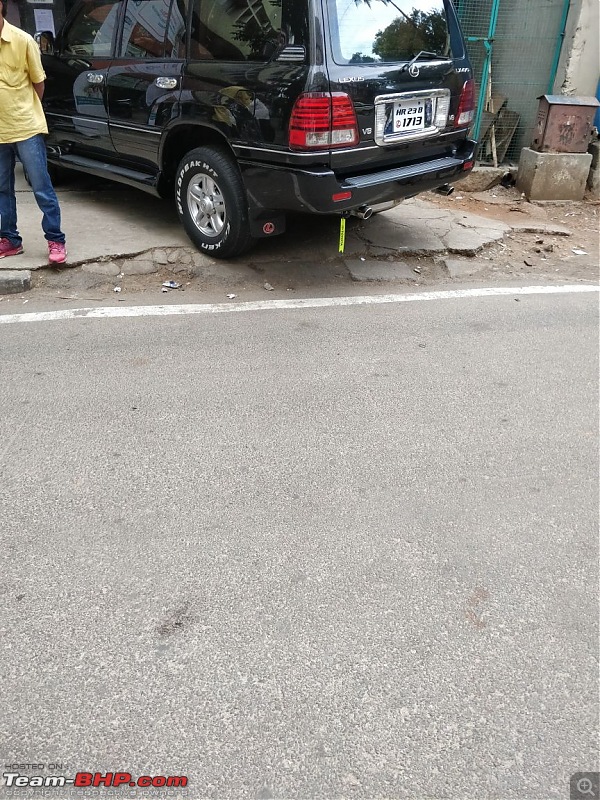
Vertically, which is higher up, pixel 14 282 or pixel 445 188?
pixel 445 188

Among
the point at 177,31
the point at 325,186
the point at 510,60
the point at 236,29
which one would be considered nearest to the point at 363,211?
the point at 325,186

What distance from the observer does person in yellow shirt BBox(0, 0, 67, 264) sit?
464cm

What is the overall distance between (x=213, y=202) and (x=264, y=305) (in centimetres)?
102

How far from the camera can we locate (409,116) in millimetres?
4758

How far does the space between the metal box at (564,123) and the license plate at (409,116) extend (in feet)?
12.0

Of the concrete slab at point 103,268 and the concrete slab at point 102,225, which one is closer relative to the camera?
the concrete slab at point 103,268

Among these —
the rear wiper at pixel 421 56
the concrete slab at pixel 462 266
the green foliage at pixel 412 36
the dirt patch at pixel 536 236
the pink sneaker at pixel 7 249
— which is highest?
the green foliage at pixel 412 36

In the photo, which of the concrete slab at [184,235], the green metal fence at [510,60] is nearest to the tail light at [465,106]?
the concrete slab at [184,235]

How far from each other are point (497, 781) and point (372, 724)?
0.35m

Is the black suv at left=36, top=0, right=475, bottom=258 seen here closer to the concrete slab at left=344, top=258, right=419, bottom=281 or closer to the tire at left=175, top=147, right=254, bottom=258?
the tire at left=175, top=147, right=254, bottom=258

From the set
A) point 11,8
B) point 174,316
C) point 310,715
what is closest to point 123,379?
point 174,316

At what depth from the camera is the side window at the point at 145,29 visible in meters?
5.11

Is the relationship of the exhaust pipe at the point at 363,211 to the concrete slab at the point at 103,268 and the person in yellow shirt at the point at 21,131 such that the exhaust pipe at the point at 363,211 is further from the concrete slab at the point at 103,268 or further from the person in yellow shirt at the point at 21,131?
the person in yellow shirt at the point at 21,131

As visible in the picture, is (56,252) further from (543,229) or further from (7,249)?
(543,229)
